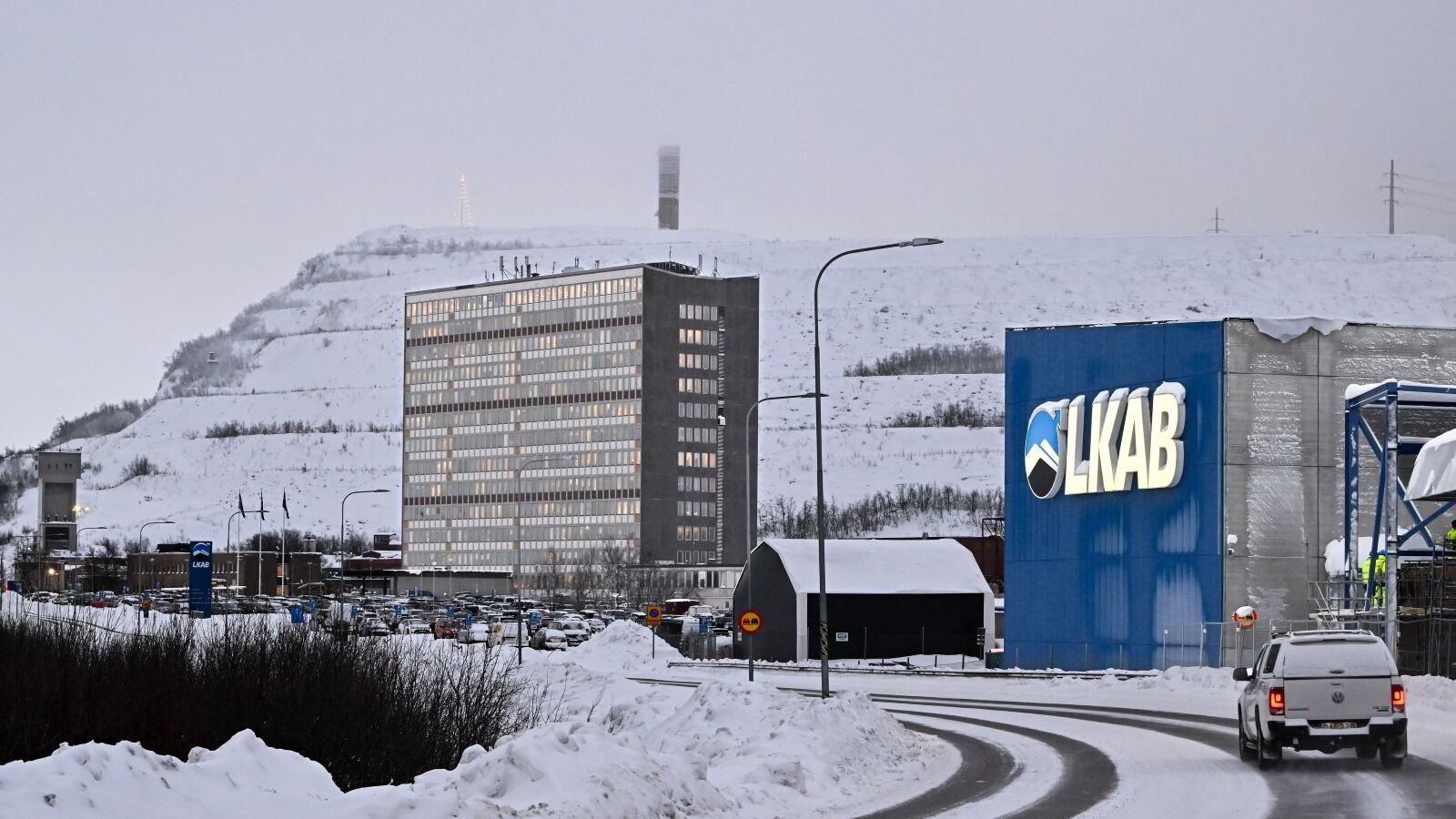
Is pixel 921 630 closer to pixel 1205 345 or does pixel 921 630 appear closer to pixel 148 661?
pixel 1205 345

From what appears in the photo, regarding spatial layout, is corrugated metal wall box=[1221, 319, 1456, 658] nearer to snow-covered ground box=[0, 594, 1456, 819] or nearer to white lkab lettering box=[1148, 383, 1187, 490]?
white lkab lettering box=[1148, 383, 1187, 490]

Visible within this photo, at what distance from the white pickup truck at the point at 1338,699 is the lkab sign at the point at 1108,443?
125ft

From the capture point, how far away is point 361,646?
33156 mm

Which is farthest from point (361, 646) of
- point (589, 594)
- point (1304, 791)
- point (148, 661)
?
point (589, 594)

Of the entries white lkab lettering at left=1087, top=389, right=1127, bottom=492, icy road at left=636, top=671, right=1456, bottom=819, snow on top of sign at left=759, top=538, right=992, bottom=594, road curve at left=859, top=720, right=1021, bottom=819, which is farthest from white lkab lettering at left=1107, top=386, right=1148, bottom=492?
road curve at left=859, top=720, right=1021, bottom=819

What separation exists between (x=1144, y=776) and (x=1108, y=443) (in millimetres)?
42076

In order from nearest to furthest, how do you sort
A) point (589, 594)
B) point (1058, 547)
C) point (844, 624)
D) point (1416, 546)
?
point (1416, 546) → point (1058, 547) → point (844, 624) → point (589, 594)

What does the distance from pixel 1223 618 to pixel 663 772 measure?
43.9 meters

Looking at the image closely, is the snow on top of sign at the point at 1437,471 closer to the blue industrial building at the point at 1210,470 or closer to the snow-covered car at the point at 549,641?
the blue industrial building at the point at 1210,470

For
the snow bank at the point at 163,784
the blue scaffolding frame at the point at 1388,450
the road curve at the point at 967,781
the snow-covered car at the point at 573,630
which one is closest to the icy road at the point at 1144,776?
the road curve at the point at 967,781

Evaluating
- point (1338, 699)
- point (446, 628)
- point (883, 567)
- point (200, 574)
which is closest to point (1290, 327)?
point (883, 567)

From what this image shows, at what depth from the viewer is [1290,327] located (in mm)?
61969

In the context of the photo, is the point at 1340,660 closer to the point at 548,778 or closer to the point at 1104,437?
the point at 548,778

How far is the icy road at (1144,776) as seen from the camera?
71.1ft
